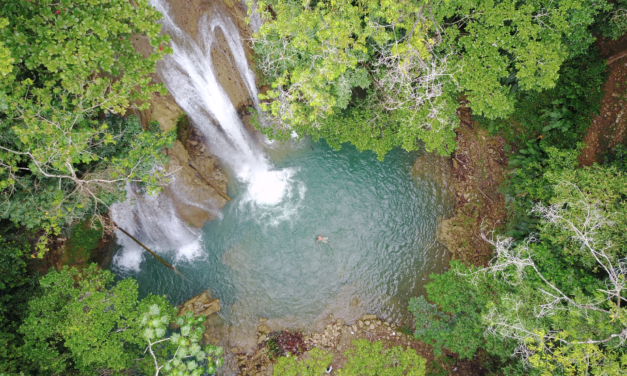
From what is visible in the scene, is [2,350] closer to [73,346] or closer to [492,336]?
[73,346]

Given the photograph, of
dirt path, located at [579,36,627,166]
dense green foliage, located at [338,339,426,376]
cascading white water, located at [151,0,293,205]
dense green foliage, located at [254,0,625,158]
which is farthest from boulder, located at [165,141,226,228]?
dirt path, located at [579,36,627,166]

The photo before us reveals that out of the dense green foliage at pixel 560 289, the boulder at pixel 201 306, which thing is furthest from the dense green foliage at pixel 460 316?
the boulder at pixel 201 306

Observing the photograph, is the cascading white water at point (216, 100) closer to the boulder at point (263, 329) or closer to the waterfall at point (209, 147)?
the waterfall at point (209, 147)

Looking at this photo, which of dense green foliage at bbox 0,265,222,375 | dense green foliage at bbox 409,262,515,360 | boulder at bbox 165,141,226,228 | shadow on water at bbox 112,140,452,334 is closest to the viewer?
dense green foliage at bbox 0,265,222,375

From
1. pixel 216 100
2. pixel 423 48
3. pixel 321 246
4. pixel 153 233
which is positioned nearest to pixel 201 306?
pixel 153 233

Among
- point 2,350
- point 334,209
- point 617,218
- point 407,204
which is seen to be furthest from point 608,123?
point 2,350

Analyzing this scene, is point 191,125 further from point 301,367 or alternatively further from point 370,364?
point 370,364

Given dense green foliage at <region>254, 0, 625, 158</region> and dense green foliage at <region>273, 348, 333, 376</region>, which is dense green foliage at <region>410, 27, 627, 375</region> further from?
dense green foliage at <region>273, 348, 333, 376</region>
